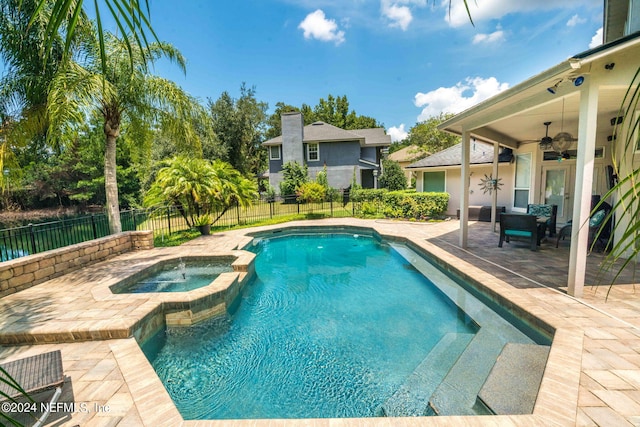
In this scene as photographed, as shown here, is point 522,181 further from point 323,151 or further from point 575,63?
point 323,151

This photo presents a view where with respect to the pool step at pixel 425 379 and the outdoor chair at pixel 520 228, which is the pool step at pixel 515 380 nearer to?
the pool step at pixel 425 379

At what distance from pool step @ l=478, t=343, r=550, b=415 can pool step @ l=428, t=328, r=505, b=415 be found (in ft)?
0.46

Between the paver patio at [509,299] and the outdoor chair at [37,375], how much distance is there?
1.13ft

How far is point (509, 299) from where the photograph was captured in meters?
5.06

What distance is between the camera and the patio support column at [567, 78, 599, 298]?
15.3ft

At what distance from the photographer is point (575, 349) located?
367 cm

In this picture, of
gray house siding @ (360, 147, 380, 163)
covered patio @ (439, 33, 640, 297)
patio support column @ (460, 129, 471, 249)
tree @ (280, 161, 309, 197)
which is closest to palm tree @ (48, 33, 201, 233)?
covered patio @ (439, 33, 640, 297)

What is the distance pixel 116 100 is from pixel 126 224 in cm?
501

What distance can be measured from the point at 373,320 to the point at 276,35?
53.8 feet

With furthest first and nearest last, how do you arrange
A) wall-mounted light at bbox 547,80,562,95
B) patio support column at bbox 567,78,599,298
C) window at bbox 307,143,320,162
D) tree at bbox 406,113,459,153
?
tree at bbox 406,113,459,153 → window at bbox 307,143,320,162 → wall-mounted light at bbox 547,80,562,95 → patio support column at bbox 567,78,599,298

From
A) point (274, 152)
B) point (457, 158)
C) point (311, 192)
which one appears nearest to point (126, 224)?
point (311, 192)

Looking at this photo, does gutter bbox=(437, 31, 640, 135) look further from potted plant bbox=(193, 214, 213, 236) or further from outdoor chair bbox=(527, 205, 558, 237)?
potted plant bbox=(193, 214, 213, 236)

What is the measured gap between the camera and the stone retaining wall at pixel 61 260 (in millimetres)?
5906

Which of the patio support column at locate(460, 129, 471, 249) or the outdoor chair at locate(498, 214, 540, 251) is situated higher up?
the patio support column at locate(460, 129, 471, 249)
